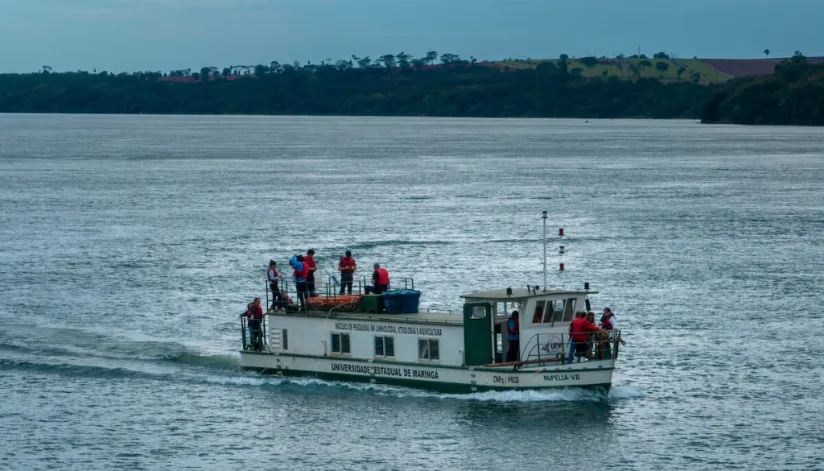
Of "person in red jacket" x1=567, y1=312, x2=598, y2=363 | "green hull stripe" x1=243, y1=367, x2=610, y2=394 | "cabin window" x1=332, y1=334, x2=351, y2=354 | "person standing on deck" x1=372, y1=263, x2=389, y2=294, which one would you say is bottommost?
"green hull stripe" x1=243, y1=367, x2=610, y2=394

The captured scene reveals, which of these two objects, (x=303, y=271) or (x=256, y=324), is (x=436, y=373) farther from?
(x=256, y=324)

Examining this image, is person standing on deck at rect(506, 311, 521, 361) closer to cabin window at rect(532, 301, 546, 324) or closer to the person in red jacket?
cabin window at rect(532, 301, 546, 324)

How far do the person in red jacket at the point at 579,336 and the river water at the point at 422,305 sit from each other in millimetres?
1288

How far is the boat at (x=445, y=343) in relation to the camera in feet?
133

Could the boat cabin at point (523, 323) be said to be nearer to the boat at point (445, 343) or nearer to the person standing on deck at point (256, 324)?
the boat at point (445, 343)

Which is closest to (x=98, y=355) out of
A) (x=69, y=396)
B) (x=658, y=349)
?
(x=69, y=396)

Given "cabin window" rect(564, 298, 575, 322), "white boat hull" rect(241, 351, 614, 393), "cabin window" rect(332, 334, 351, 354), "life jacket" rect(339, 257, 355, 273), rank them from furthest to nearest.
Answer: "life jacket" rect(339, 257, 355, 273), "cabin window" rect(332, 334, 351, 354), "cabin window" rect(564, 298, 575, 322), "white boat hull" rect(241, 351, 614, 393)

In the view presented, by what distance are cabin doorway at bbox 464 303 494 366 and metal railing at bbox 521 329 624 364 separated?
1213mm

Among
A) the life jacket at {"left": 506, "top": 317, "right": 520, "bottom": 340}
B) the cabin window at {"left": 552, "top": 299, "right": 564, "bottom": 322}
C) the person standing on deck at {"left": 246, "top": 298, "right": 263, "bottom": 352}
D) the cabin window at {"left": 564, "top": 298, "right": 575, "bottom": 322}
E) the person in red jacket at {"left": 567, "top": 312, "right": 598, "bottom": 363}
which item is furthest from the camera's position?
the person standing on deck at {"left": 246, "top": 298, "right": 263, "bottom": 352}

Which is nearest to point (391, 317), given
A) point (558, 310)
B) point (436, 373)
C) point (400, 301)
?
point (400, 301)

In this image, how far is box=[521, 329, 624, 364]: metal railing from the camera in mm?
40531

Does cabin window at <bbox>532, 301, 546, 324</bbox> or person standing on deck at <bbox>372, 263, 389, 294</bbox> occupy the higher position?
person standing on deck at <bbox>372, 263, 389, 294</bbox>

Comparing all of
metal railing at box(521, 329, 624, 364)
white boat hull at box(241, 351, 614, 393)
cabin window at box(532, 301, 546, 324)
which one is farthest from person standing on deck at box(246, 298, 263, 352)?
cabin window at box(532, 301, 546, 324)

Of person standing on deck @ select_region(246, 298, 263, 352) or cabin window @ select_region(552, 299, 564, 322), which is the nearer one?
cabin window @ select_region(552, 299, 564, 322)
